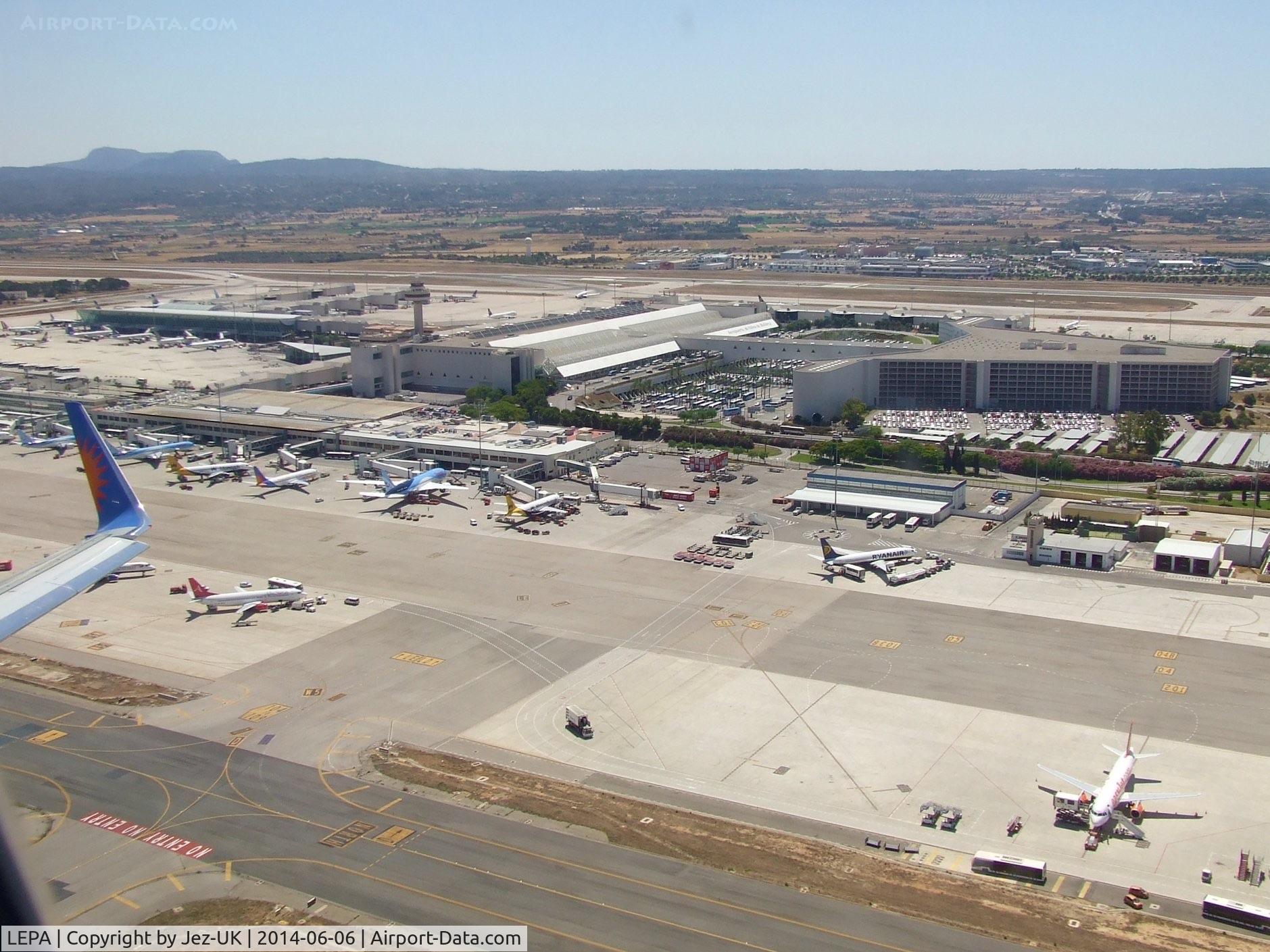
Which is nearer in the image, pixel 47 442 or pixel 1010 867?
pixel 1010 867

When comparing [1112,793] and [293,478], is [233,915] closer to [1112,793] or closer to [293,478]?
[1112,793]

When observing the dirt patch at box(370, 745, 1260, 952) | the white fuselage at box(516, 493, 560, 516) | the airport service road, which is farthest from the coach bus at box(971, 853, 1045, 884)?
the white fuselage at box(516, 493, 560, 516)

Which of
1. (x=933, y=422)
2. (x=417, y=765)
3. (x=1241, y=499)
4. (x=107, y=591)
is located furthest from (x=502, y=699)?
(x=933, y=422)

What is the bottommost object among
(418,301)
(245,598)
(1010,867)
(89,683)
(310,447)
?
(1010,867)

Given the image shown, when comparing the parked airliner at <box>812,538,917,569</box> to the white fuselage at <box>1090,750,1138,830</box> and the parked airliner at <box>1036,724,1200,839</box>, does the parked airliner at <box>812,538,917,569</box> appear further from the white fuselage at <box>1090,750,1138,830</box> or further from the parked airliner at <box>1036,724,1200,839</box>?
the white fuselage at <box>1090,750,1138,830</box>

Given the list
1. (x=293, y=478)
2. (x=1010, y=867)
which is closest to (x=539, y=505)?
(x=293, y=478)

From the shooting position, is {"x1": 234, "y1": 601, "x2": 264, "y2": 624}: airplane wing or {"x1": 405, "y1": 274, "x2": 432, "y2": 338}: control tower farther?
{"x1": 405, "y1": 274, "x2": 432, "y2": 338}: control tower
